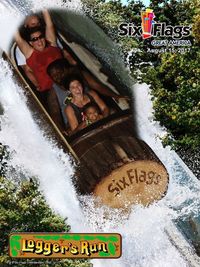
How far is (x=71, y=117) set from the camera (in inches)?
210

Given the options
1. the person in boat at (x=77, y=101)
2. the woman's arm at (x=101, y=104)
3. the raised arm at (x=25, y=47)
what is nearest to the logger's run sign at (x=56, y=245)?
the person in boat at (x=77, y=101)

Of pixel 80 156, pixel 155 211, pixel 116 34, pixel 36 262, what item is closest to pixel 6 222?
pixel 36 262

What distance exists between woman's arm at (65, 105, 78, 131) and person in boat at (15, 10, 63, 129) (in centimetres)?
7

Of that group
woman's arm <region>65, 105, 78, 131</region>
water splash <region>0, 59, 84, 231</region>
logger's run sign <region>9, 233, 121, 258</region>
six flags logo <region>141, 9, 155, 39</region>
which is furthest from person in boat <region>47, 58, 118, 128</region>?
logger's run sign <region>9, 233, 121, 258</region>

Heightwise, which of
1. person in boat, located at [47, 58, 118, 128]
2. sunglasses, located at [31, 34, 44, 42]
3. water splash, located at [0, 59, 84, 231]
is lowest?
water splash, located at [0, 59, 84, 231]

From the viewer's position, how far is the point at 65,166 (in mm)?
5379

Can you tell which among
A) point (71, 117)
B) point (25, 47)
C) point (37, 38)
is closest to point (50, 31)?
point (37, 38)

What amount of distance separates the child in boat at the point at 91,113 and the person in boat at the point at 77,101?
0.08 feet

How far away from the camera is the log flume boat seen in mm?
5324

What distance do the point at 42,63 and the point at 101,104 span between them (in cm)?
57

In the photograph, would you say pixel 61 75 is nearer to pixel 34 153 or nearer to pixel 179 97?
pixel 34 153

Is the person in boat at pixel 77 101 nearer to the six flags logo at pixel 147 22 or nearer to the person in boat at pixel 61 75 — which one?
the person in boat at pixel 61 75

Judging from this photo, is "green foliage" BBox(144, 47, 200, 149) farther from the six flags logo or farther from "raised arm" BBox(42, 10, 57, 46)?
"raised arm" BBox(42, 10, 57, 46)

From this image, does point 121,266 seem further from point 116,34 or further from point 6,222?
point 116,34
